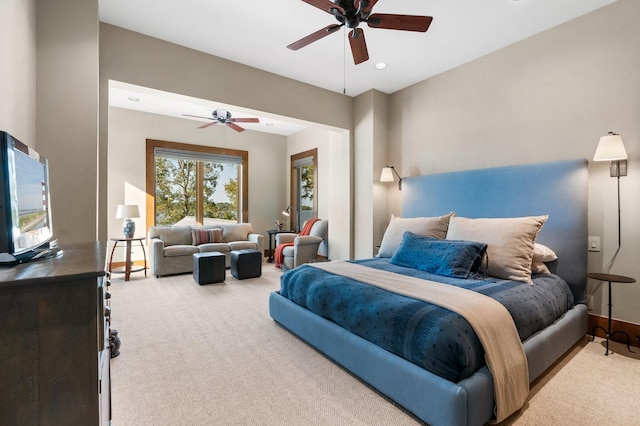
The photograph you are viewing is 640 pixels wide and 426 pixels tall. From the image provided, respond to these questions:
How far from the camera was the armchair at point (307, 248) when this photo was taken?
5.41 metres

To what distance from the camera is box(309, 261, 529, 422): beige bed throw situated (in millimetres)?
1618

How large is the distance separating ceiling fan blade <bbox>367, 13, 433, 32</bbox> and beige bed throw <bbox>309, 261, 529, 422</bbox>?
6.60ft

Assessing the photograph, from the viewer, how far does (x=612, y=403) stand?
6.05ft

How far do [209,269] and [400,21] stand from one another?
3973 mm

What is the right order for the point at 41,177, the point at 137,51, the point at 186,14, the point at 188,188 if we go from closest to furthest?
the point at 41,177, the point at 186,14, the point at 137,51, the point at 188,188

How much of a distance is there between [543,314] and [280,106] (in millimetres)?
3750

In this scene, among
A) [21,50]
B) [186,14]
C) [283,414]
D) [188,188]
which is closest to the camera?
[283,414]

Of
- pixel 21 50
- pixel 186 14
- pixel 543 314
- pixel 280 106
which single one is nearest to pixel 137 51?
pixel 186 14

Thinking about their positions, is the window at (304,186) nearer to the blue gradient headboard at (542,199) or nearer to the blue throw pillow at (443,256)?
the blue gradient headboard at (542,199)

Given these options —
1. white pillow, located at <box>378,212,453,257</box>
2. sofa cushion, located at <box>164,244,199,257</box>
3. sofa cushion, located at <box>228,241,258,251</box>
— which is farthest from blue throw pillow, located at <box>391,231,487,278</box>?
sofa cushion, located at <box>164,244,199,257</box>

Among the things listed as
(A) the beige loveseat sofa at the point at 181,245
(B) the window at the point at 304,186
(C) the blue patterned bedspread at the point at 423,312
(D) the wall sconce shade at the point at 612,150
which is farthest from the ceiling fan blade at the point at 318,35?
(B) the window at the point at 304,186

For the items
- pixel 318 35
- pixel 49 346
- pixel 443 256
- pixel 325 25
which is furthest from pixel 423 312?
pixel 325 25

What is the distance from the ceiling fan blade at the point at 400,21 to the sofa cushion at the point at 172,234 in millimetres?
4861

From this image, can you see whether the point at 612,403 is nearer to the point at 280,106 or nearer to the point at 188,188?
the point at 280,106
